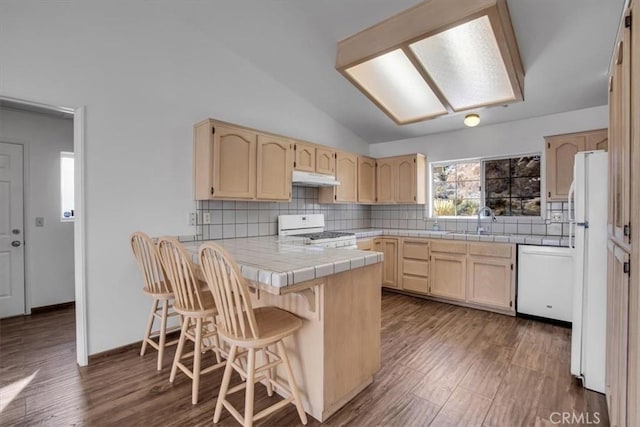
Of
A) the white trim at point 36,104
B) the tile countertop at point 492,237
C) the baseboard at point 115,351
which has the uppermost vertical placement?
the white trim at point 36,104

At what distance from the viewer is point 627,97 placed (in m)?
1.10

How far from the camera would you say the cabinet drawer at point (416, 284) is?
381 centimetres

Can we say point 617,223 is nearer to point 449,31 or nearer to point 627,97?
point 627,97

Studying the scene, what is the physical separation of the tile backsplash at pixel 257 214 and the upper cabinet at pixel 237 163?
30 centimetres

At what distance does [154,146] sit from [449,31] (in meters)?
2.64

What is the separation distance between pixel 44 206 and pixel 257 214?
2.47 m

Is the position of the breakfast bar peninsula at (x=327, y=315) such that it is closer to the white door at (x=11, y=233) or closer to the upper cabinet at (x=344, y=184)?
the upper cabinet at (x=344, y=184)

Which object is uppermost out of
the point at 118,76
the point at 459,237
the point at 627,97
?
the point at 118,76

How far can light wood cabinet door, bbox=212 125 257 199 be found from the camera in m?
2.66

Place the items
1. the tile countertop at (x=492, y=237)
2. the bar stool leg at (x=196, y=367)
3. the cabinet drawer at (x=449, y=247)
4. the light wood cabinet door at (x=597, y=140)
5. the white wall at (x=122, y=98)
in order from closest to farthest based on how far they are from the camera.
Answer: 1. the bar stool leg at (x=196, y=367)
2. the white wall at (x=122, y=98)
3. the light wood cabinet door at (x=597, y=140)
4. the tile countertop at (x=492, y=237)
5. the cabinet drawer at (x=449, y=247)

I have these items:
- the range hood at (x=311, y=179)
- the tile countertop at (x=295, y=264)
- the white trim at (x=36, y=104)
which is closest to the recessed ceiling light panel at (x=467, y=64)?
the range hood at (x=311, y=179)

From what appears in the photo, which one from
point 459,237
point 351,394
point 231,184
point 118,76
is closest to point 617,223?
point 351,394

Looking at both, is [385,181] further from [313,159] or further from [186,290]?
[186,290]

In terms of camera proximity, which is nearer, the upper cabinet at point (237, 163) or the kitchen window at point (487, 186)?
the upper cabinet at point (237, 163)
